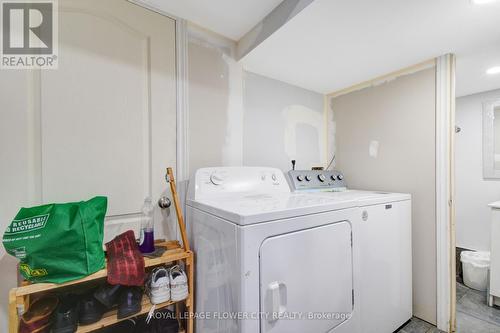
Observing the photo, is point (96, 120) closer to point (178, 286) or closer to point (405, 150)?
point (178, 286)

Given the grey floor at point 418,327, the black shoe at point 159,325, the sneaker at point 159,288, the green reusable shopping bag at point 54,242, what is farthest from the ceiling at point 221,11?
the grey floor at point 418,327

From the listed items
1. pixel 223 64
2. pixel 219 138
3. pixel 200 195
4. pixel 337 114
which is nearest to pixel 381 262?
pixel 200 195

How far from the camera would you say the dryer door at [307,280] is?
908 mm

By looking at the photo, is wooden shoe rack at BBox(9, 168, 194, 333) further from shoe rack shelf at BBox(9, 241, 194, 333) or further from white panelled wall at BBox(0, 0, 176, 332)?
white panelled wall at BBox(0, 0, 176, 332)

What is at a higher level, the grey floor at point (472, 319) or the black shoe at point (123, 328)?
the black shoe at point (123, 328)

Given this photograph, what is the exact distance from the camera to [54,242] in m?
0.83

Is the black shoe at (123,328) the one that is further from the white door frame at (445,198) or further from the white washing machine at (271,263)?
the white door frame at (445,198)

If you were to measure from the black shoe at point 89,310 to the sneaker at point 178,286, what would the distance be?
1.02ft

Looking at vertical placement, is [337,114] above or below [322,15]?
below

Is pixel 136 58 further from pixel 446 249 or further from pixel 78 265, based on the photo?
pixel 446 249

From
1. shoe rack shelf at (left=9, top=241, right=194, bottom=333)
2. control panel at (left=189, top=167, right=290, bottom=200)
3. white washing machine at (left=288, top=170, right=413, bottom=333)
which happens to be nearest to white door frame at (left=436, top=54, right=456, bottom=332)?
white washing machine at (left=288, top=170, right=413, bottom=333)

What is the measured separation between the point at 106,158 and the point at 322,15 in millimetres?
1461

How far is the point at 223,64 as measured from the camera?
1676 mm

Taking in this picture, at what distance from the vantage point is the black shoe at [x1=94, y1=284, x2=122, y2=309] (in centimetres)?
101
